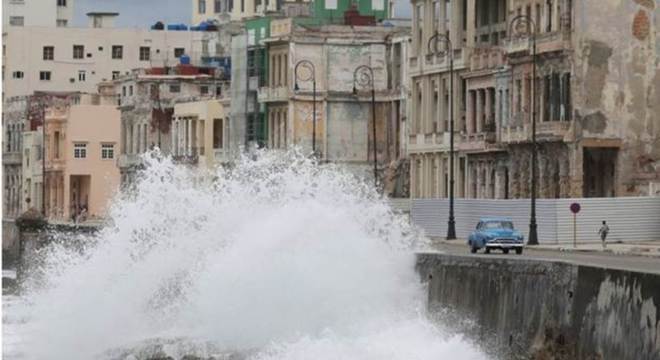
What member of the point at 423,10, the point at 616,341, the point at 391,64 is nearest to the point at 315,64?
the point at 391,64

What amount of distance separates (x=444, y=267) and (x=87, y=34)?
11242 cm

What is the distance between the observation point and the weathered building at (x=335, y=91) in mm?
103750

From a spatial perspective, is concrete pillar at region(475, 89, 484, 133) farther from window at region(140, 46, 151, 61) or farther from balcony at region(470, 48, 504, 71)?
window at region(140, 46, 151, 61)

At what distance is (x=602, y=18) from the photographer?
249 ft

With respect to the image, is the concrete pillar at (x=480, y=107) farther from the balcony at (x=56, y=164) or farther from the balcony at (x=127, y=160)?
the balcony at (x=56, y=164)

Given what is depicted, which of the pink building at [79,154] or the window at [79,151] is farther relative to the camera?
the window at [79,151]

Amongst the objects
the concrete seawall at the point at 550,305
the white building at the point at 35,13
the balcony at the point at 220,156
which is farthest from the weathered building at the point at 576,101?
the white building at the point at 35,13

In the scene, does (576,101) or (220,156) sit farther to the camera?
(220,156)

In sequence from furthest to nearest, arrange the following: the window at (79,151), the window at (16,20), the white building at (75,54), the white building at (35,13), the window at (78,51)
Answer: the white building at (35,13), the window at (16,20), the window at (78,51), the white building at (75,54), the window at (79,151)

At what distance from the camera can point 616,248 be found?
6281cm

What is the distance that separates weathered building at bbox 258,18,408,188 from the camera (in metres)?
104

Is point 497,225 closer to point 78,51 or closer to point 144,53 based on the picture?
point 144,53

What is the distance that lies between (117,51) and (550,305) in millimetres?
119384

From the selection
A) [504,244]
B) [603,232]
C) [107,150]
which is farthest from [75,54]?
[504,244]
